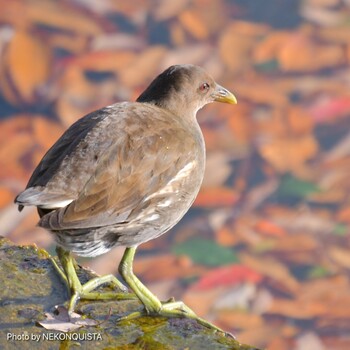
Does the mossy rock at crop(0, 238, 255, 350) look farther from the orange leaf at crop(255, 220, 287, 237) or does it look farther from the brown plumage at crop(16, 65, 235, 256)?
the orange leaf at crop(255, 220, 287, 237)

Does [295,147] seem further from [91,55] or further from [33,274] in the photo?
[33,274]

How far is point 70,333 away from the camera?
3.89m

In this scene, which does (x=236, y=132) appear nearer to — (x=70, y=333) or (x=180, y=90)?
(x=180, y=90)

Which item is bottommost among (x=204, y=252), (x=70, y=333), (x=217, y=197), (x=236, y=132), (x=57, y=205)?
(x=70, y=333)

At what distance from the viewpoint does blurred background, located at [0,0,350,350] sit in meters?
6.95

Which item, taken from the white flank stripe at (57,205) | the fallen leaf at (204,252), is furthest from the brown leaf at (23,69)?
the white flank stripe at (57,205)

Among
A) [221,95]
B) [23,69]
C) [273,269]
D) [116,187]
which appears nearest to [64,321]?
[116,187]

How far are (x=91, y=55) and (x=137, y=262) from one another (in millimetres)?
2239

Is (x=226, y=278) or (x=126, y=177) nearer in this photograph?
(x=126, y=177)

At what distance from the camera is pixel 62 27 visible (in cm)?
897

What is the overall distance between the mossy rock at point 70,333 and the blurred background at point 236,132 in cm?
250

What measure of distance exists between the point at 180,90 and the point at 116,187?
2.96ft

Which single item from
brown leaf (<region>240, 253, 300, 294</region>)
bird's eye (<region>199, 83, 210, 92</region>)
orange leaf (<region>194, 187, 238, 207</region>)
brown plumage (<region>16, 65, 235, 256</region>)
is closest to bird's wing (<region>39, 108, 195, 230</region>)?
brown plumage (<region>16, 65, 235, 256</region>)

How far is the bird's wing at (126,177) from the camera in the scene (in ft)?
12.6
